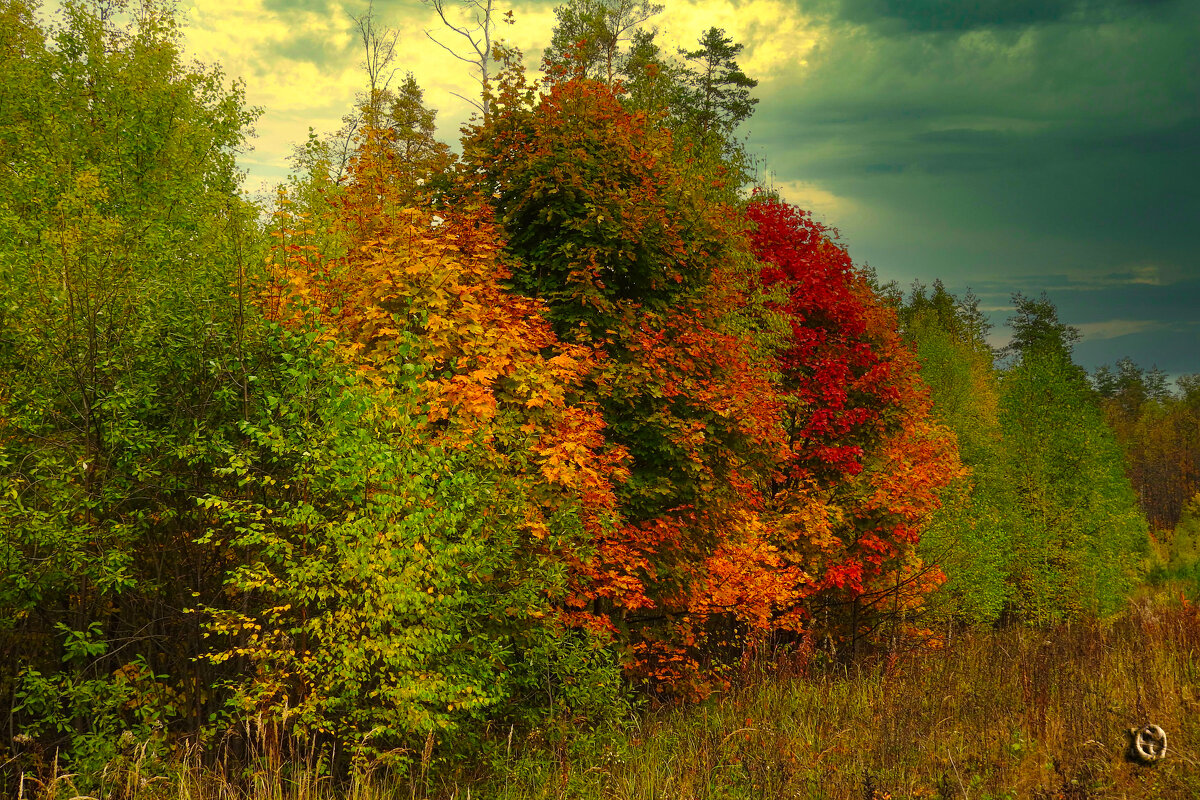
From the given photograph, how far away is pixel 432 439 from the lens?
418 inches

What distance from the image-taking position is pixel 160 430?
9.49m

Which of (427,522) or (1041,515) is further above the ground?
(427,522)

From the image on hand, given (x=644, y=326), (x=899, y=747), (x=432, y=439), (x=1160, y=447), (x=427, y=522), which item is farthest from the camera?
(x=1160, y=447)

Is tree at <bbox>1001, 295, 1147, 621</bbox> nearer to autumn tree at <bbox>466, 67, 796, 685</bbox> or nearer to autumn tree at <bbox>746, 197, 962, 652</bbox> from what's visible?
autumn tree at <bbox>746, 197, 962, 652</bbox>

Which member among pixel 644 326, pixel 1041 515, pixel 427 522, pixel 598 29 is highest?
pixel 598 29

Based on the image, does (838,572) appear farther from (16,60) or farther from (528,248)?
(16,60)

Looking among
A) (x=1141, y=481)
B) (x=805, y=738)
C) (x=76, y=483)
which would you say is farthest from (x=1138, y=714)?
(x=1141, y=481)

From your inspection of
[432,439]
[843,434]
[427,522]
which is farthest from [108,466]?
[843,434]

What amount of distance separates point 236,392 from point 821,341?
56.7 ft

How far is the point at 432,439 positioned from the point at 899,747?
261 inches

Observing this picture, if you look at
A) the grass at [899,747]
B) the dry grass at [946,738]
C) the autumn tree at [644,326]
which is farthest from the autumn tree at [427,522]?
the dry grass at [946,738]

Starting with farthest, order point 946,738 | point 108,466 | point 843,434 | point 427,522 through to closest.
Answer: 1. point 843,434
2. point 108,466
3. point 427,522
4. point 946,738

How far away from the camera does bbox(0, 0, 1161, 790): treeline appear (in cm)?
845

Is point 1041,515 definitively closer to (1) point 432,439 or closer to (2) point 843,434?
(2) point 843,434
